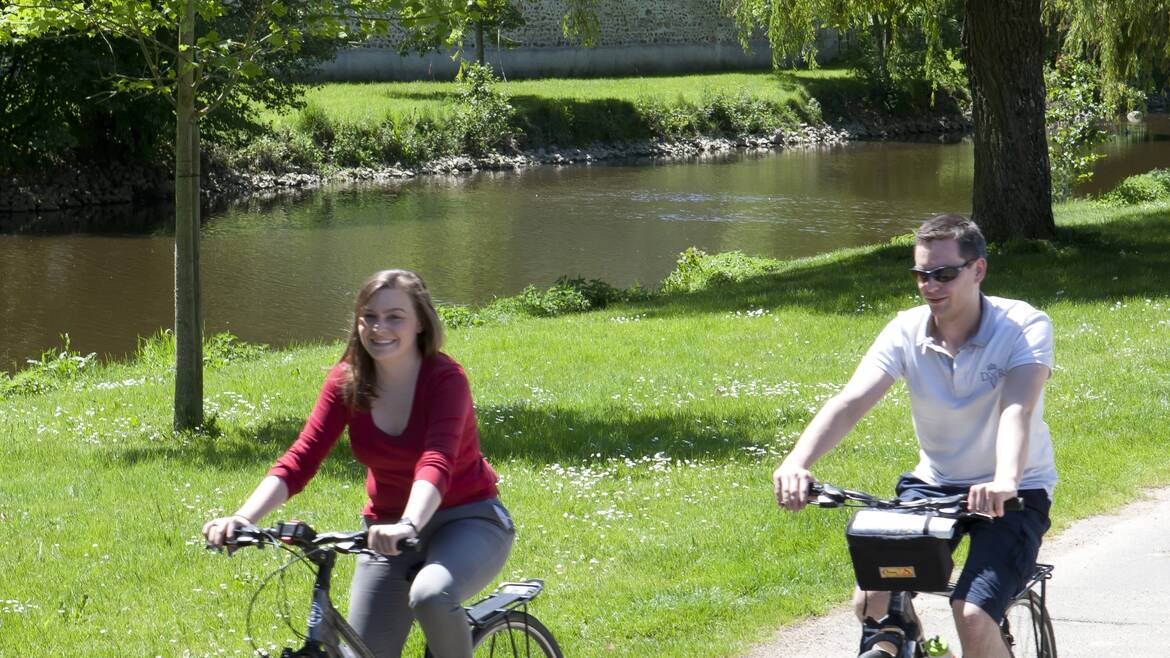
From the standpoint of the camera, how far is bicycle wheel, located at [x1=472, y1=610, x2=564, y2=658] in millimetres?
4094

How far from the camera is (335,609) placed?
12.5 feet

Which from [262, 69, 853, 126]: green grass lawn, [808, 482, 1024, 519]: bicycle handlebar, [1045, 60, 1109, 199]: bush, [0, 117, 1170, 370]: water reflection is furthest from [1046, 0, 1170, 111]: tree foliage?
[262, 69, 853, 126]: green grass lawn

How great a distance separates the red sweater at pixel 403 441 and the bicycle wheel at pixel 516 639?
395 mm

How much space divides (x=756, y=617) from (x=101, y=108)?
101 feet

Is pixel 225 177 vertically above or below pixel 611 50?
below

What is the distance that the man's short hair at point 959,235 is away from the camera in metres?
3.84

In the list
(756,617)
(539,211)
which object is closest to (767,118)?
(539,211)

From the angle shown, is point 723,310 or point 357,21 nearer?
point 357,21

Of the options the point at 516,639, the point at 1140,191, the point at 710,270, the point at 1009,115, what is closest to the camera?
the point at 516,639

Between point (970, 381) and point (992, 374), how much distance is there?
62 millimetres

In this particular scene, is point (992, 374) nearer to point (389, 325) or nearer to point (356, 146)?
point (389, 325)

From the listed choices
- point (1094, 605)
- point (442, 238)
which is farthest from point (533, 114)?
point (1094, 605)

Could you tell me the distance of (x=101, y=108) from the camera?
33.2m

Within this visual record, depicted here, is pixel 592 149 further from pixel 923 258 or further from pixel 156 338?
pixel 923 258
